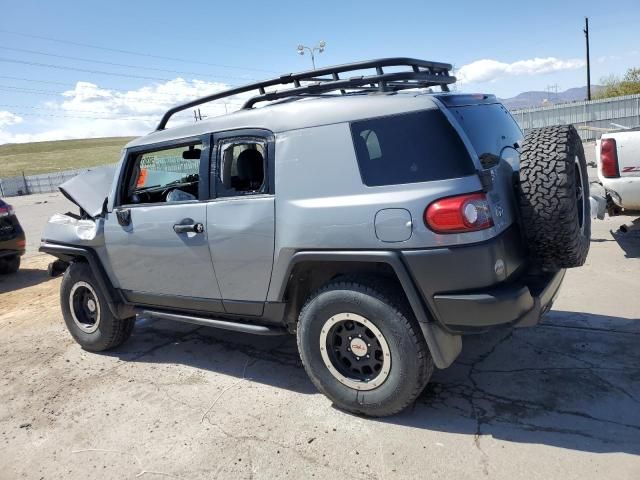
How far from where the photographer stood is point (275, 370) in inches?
159

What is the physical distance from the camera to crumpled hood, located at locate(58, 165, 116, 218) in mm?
4543

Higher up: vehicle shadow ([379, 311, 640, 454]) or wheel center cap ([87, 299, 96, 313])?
wheel center cap ([87, 299, 96, 313])

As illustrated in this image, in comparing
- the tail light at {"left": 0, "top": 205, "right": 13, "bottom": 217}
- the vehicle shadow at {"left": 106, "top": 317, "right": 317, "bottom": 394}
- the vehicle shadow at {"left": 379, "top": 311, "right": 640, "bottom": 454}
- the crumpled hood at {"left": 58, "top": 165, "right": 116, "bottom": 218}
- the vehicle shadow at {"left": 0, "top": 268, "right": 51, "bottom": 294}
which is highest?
the crumpled hood at {"left": 58, "top": 165, "right": 116, "bottom": 218}

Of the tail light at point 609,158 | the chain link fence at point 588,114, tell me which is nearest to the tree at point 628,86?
the chain link fence at point 588,114

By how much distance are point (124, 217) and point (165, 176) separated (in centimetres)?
67

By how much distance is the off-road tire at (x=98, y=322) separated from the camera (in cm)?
455

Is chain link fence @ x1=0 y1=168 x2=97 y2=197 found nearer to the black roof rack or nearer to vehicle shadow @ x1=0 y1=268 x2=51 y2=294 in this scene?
vehicle shadow @ x1=0 y1=268 x2=51 y2=294

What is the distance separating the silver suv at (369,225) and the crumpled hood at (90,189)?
2.17 feet

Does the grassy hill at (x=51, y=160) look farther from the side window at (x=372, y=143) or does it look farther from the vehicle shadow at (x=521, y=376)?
the side window at (x=372, y=143)

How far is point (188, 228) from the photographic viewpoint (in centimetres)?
370

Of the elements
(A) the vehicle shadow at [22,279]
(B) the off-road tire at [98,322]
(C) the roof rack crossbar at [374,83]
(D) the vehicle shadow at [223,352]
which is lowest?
(D) the vehicle shadow at [223,352]

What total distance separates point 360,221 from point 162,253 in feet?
5.84

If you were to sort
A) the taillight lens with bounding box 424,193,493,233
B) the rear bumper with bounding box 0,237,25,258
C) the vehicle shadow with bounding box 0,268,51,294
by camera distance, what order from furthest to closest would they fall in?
the rear bumper with bounding box 0,237,25,258 → the vehicle shadow with bounding box 0,268,51,294 → the taillight lens with bounding box 424,193,493,233

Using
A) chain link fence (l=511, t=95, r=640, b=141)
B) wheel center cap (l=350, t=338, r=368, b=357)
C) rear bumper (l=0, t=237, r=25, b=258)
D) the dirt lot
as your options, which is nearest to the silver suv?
wheel center cap (l=350, t=338, r=368, b=357)
